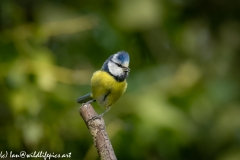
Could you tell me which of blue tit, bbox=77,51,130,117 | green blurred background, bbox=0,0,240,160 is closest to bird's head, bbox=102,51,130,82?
blue tit, bbox=77,51,130,117

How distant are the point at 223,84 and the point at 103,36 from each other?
65cm

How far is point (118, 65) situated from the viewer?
1.12 metres

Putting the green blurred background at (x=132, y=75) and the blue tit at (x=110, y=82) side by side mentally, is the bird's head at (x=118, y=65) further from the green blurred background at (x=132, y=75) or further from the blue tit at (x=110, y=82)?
the green blurred background at (x=132, y=75)

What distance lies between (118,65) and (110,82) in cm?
4

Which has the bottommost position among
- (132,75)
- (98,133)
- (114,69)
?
(98,133)

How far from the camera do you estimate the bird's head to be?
1.06 meters

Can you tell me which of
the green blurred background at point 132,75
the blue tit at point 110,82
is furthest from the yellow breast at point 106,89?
the green blurred background at point 132,75

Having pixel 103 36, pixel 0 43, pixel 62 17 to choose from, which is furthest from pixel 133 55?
pixel 0 43

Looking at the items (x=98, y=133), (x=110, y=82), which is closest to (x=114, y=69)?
(x=110, y=82)

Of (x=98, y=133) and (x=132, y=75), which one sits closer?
(x=98, y=133)

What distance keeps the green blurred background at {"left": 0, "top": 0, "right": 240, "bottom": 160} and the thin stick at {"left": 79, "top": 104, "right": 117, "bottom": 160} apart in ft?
3.92

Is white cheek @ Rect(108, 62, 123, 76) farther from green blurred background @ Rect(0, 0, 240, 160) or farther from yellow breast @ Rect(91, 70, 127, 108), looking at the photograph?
green blurred background @ Rect(0, 0, 240, 160)

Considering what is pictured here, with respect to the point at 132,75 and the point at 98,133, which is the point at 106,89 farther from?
the point at 132,75

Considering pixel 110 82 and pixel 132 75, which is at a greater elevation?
pixel 132 75
